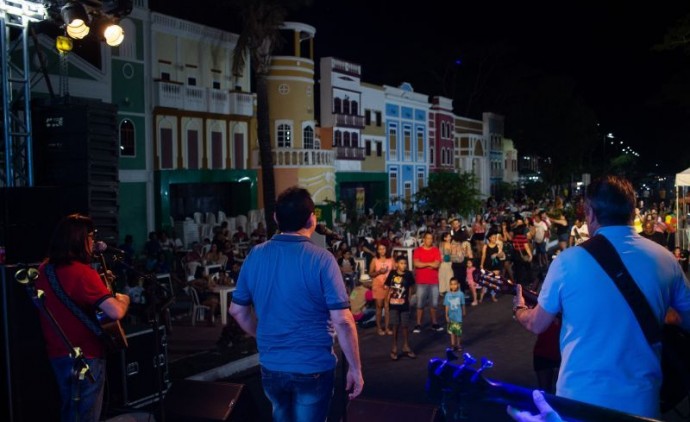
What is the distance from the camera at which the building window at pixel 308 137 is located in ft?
98.9

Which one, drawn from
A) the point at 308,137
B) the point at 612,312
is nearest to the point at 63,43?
Result: the point at 612,312

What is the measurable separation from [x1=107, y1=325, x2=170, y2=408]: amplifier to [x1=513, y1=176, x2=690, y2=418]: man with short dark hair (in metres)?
4.16

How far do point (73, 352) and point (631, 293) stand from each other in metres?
3.24

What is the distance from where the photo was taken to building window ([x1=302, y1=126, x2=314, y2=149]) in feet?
98.9

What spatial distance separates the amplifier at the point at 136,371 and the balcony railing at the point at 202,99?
57.2 ft

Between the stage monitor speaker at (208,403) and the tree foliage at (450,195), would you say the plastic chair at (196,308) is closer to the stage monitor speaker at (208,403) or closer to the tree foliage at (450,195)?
the stage monitor speaker at (208,403)

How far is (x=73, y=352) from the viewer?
4.23 metres

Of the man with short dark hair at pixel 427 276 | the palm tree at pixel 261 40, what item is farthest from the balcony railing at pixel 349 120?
the man with short dark hair at pixel 427 276

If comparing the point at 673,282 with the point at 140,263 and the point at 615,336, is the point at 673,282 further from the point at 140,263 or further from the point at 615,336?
the point at 140,263

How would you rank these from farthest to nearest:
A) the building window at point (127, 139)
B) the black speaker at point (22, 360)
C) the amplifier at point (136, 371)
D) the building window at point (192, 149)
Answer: the building window at point (192, 149), the building window at point (127, 139), the amplifier at point (136, 371), the black speaker at point (22, 360)

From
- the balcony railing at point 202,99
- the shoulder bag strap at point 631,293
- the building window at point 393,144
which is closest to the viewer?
the shoulder bag strap at point 631,293

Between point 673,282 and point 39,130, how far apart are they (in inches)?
276

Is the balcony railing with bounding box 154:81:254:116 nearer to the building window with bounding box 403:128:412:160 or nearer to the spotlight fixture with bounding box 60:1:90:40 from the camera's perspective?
the spotlight fixture with bounding box 60:1:90:40

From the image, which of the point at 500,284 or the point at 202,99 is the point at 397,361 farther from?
the point at 202,99
